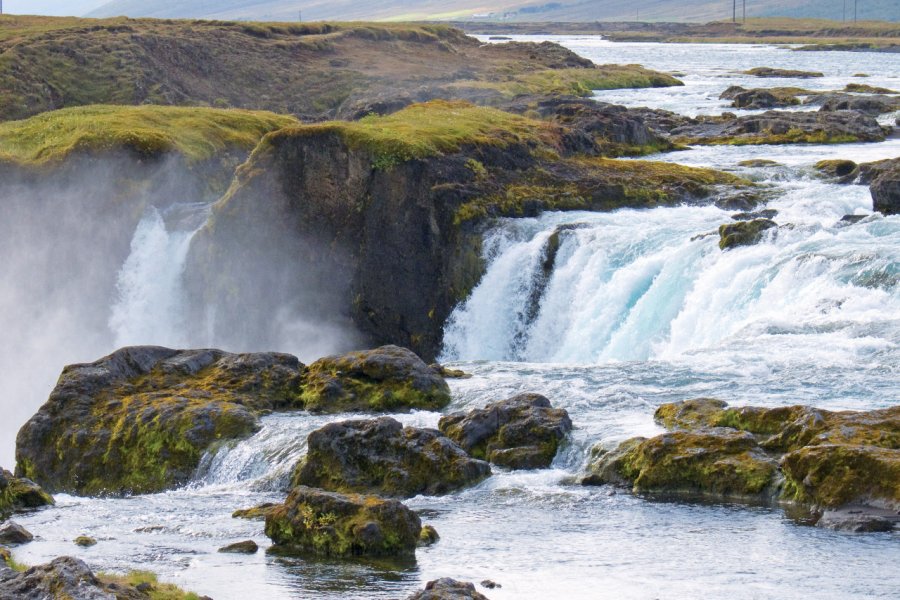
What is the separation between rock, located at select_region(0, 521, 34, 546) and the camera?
21.5 meters

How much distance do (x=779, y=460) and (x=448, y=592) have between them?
9341 millimetres

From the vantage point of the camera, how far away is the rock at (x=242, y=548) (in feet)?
68.3

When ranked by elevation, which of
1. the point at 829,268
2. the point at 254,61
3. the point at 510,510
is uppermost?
the point at 254,61

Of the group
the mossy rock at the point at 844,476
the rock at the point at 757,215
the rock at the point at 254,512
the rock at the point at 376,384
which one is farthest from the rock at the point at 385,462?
the rock at the point at 757,215

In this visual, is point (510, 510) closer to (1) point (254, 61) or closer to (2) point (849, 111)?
(2) point (849, 111)

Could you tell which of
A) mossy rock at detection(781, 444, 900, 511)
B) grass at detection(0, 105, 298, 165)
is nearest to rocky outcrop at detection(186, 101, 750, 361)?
grass at detection(0, 105, 298, 165)

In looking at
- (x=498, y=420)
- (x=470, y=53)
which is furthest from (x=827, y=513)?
(x=470, y=53)

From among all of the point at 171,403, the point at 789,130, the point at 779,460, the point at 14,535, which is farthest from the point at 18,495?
the point at 789,130

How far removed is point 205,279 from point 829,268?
2217 cm

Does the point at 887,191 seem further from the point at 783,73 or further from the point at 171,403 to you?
the point at 783,73

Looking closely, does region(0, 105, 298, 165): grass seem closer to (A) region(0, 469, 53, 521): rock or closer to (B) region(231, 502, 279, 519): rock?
(A) region(0, 469, 53, 521): rock

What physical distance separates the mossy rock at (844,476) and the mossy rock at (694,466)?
67 cm

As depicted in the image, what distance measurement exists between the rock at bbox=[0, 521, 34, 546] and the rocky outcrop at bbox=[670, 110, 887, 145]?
45474mm

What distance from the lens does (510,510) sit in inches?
896
